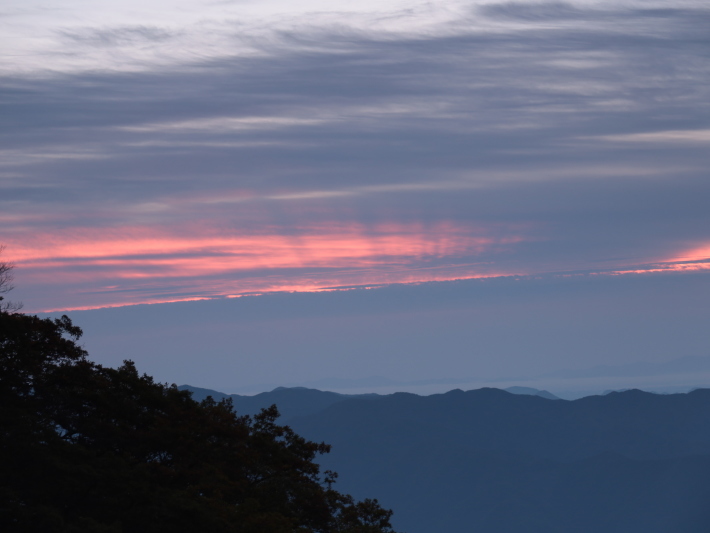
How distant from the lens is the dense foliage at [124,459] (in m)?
32.6

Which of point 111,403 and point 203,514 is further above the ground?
point 111,403

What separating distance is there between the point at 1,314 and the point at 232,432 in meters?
13.3

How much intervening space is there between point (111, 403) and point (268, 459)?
37.5 ft

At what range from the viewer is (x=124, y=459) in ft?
118

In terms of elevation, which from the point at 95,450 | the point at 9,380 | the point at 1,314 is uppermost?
the point at 1,314

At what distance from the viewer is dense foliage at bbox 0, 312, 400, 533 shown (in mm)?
32594

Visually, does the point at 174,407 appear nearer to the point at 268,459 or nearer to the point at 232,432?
the point at 232,432

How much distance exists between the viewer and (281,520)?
119 feet

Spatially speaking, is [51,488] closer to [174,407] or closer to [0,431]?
[0,431]

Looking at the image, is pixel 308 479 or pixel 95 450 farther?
pixel 308 479

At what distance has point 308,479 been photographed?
46.1m

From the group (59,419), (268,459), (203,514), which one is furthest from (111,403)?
(268,459)

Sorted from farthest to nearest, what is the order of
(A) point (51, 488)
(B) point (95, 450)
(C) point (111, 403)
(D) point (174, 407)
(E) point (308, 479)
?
(E) point (308, 479) → (D) point (174, 407) → (C) point (111, 403) → (B) point (95, 450) → (A) point (51, 488)

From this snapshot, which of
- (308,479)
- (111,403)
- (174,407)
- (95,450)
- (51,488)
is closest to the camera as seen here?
(51,488)
